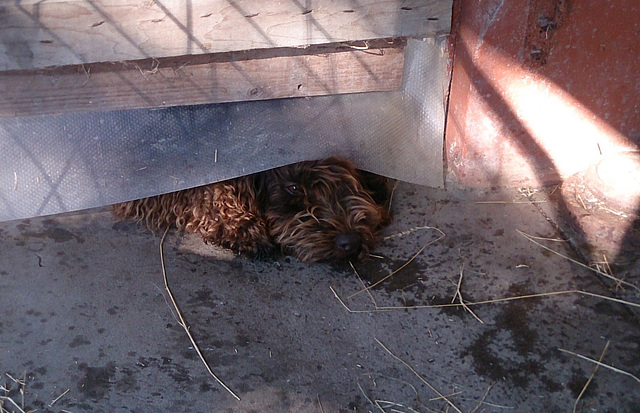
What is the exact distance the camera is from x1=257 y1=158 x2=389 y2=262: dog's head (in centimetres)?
353

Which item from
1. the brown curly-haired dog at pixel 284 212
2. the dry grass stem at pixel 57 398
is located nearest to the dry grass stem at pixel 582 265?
the brown curly-haired dog at pixel 284 212

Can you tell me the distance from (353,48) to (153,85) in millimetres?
1174

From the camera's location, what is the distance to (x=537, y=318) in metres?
3.01

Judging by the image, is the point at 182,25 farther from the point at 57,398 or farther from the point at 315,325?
the point at 57,398

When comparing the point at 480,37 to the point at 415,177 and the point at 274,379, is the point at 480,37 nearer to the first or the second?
the point at 415,177

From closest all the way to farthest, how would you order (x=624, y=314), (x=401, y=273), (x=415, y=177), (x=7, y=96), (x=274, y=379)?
(x=274, y=379) → (x=624, y=314) → (x=7, y=96) → (x=401, y=273) → (x=415, y=177)

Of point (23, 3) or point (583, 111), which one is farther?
point (583, 111)

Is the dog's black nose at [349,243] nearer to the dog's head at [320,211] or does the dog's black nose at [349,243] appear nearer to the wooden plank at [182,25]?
the dog's head at [320,211]

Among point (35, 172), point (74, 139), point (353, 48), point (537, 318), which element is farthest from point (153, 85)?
point (537, 318)

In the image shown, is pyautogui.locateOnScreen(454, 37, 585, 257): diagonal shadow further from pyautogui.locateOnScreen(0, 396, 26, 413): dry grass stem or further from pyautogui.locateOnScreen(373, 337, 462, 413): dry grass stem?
pyautogui.locateOnScreen(0, 396, 26, 413): dry grass stem

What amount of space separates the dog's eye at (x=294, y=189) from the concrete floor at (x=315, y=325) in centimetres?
46

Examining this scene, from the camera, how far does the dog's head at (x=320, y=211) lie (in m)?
3.53

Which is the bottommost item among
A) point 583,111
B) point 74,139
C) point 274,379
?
point 274,379

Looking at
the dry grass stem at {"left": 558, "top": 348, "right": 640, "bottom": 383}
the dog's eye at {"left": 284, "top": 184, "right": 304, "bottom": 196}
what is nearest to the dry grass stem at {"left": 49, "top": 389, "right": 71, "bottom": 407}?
the dog's eye at {"left": 284, "top": 184, "right": 304, "bottom": 196}
